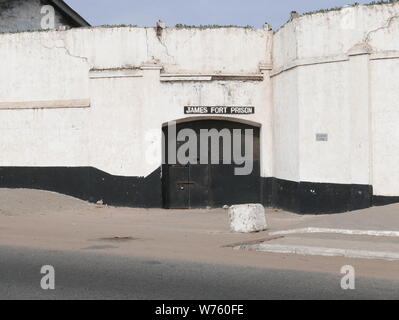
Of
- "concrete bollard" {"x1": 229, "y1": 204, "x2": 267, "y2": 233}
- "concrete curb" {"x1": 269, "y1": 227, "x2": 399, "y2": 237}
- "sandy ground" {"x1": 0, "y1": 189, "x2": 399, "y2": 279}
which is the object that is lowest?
"sandy ground" {"x1": 0, "y1": 189, "x2": 399, "y2": 279}

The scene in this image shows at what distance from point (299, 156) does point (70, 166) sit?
7.65 meters

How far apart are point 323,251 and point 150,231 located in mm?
4932

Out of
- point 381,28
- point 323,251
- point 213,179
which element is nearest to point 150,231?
point 323,251

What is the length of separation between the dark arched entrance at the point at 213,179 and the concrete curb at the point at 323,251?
881 cm

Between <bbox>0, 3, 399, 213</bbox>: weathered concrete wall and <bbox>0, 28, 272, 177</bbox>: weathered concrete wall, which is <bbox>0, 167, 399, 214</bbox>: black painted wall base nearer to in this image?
<bbox>0, 3, 399, 213</bbox>: weathered concrete wall

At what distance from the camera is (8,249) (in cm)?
1180

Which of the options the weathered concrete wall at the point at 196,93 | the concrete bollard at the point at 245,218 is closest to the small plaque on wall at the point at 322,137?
the weathered concrete wall at the point at 196,93

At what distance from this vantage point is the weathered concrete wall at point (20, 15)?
83.8 ft

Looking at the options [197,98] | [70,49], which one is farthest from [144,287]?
[70,49]

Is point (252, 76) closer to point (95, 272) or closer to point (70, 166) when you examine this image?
point (70, 166)

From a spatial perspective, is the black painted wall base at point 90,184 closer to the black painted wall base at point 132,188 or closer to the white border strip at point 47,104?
the black painted wall base at point 132,188

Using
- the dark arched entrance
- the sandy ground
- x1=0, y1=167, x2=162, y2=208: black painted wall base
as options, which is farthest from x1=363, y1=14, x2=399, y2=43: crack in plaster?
x1=0, y1=167, x2=162, y2=208: black painted wall base

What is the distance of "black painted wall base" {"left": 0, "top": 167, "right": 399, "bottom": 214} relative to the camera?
686 inches

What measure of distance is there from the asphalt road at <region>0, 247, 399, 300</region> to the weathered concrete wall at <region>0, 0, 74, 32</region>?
681 inches
